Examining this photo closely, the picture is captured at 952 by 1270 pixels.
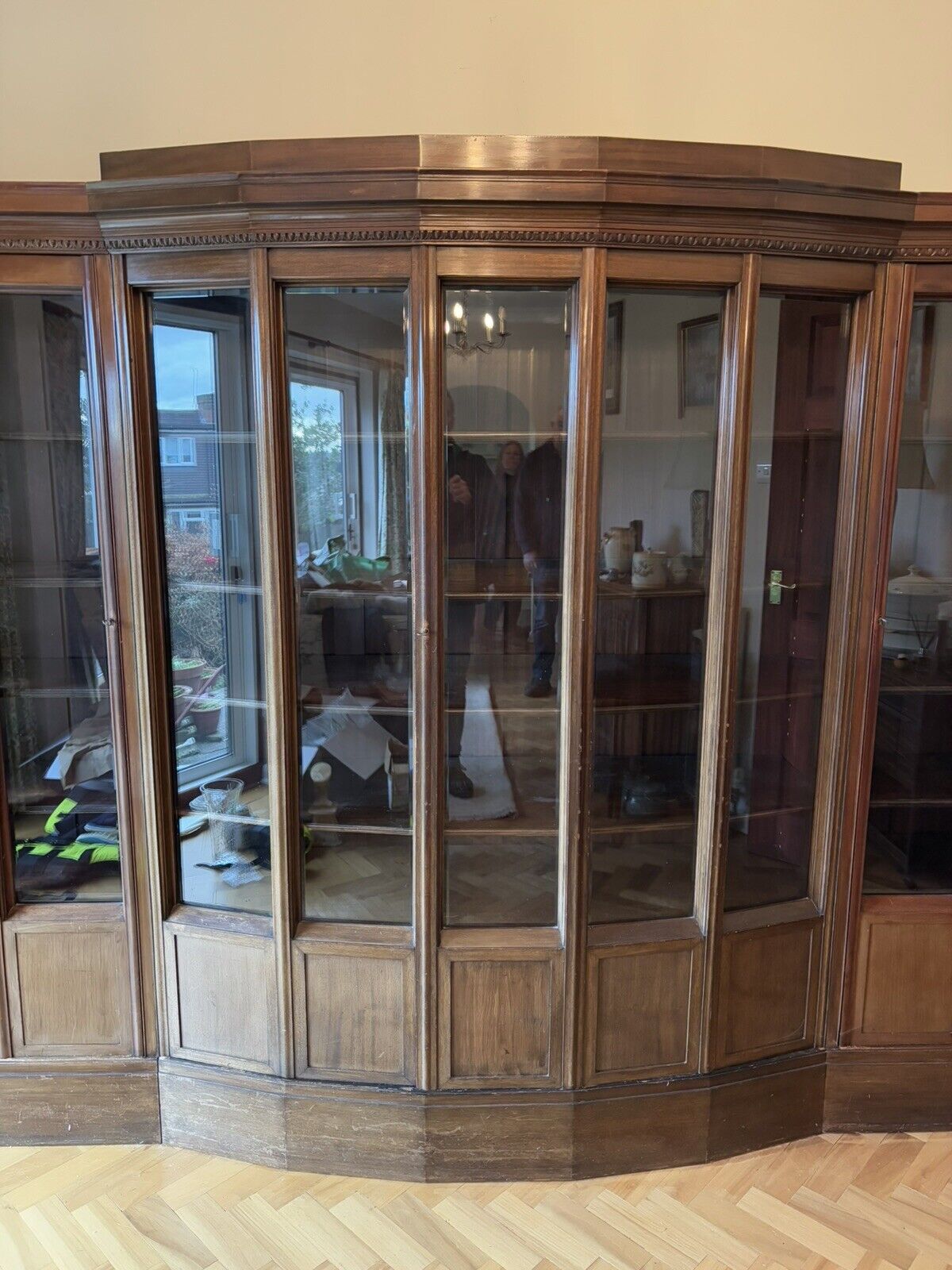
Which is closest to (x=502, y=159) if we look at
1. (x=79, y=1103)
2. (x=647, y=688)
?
(x=647, y=688)

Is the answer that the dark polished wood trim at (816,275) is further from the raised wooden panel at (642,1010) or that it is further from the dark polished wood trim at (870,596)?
the raised wooden panel at (642,1010)

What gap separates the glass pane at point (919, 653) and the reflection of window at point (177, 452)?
1718 millimetres

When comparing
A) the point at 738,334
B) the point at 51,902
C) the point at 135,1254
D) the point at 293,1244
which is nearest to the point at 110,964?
the point at 51,902

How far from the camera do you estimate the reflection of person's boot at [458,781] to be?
196 centimetres

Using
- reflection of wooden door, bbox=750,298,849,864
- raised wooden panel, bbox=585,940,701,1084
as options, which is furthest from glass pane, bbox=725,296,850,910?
raised wooden panel, bbox=585,940,701,1084

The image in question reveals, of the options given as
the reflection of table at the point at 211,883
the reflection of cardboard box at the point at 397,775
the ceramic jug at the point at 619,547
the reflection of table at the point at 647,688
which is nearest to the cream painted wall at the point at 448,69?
the ceramic jug at the point at 619,547

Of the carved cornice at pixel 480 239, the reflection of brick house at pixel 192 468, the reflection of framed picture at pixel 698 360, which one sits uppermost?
the carved cornice at pixel 480 239

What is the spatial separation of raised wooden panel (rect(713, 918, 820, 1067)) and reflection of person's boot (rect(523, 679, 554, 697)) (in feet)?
2.46

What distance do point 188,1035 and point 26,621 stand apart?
3.70ft

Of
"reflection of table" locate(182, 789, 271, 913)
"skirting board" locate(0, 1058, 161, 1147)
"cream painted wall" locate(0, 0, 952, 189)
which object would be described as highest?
"cream painted wall" locate(0, 0, 952, 189)

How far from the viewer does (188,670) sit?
6.70ft

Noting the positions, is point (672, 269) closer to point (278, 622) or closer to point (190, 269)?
point (190, 269)

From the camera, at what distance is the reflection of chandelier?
179 centimetres

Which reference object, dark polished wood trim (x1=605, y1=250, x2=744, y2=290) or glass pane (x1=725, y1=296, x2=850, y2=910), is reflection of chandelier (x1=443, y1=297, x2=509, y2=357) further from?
glass pane (x1=725, y1=296, x2=850, y2=910)
